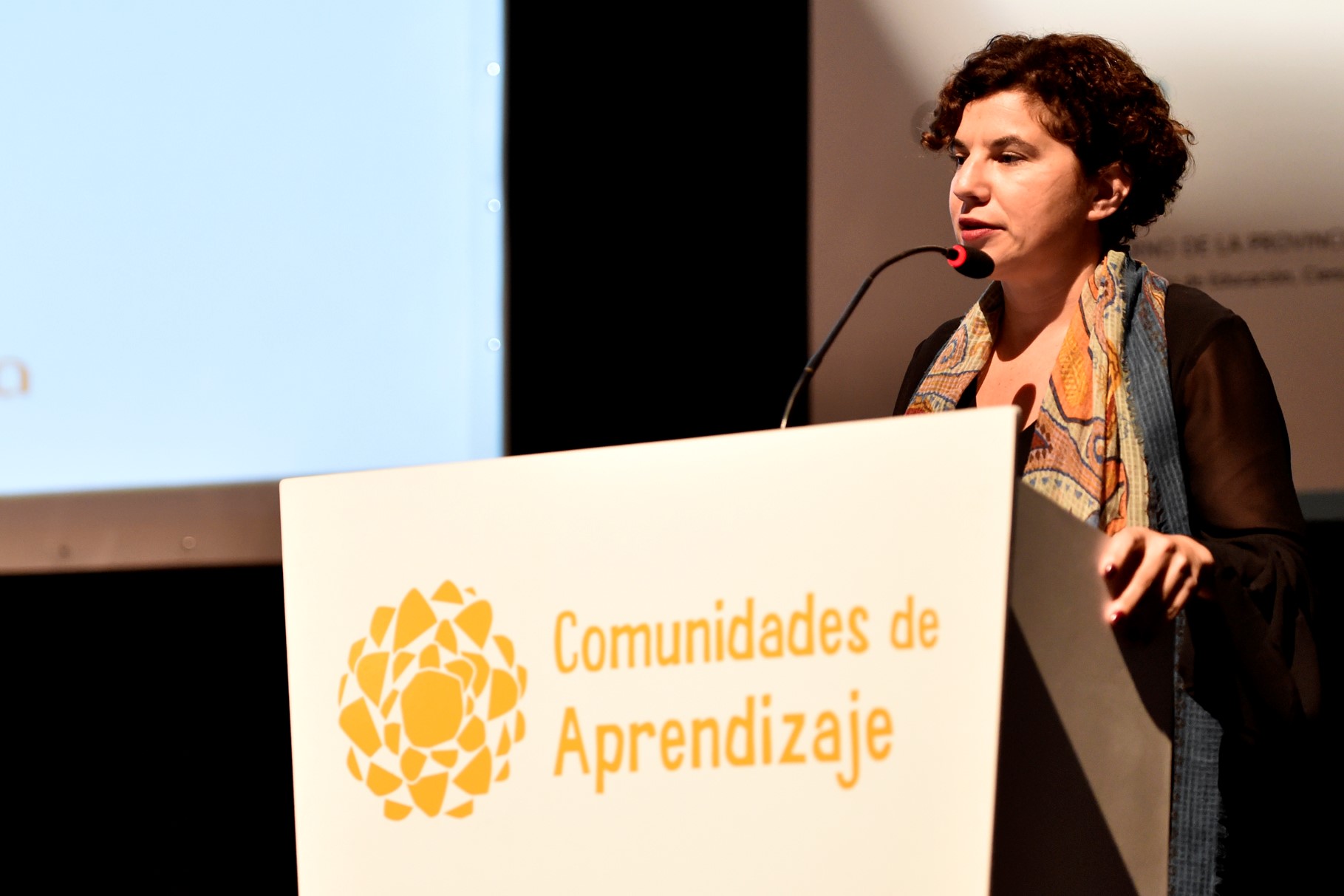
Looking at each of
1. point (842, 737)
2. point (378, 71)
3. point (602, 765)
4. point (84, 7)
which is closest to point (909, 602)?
point (842, 737)

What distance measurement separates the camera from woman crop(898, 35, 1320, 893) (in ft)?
3.73

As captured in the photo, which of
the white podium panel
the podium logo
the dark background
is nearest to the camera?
the white podium panel

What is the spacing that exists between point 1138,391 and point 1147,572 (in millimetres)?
458

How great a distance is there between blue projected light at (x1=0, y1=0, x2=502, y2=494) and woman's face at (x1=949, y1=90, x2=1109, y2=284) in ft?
3.28

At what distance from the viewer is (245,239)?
2158mm

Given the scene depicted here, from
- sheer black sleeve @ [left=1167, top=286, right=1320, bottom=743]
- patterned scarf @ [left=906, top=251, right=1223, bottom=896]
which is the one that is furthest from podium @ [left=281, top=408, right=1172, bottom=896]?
patterned scarf @ [left=906, top=251, right=1223, bottom=896]

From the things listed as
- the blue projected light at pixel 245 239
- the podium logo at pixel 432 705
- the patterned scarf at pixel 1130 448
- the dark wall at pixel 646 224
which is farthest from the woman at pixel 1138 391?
the blue projected light at pixel 245 239

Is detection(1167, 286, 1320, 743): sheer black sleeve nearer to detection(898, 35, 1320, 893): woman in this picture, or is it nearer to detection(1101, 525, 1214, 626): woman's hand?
detection(898, 35, 1320, 893): woman

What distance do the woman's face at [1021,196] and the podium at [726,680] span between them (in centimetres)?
59

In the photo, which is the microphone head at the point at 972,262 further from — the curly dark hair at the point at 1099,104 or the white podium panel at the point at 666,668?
the white podium panel at the point at 666,668

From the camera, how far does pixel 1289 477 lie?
128 centimetres

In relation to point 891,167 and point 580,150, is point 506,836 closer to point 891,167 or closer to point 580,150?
point 891,167

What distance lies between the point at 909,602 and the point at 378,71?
1753 mm

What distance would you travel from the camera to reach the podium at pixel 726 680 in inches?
30.0
